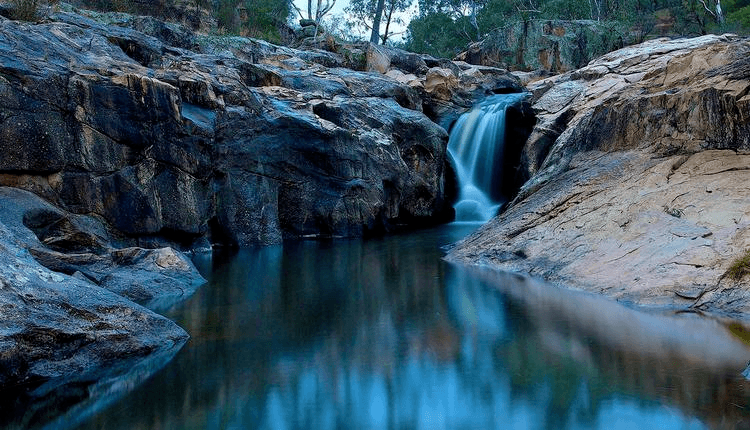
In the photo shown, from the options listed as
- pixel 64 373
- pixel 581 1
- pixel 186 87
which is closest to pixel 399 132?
pixel 186 87

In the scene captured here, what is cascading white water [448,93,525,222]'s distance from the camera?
23.8 metres

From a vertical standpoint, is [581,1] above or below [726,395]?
above

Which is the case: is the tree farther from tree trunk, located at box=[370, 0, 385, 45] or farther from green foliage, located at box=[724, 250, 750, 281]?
green foliage, located at box=[724, 250, 750, 281]

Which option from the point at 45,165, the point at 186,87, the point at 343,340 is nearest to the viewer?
the point at 343,340

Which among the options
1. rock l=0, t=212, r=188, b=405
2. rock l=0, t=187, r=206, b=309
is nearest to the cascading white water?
rock l=0, t=187, r=206, b=309

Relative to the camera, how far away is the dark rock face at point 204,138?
46.9 ft

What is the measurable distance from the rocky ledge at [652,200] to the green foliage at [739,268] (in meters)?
0.07

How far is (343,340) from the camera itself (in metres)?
7.84

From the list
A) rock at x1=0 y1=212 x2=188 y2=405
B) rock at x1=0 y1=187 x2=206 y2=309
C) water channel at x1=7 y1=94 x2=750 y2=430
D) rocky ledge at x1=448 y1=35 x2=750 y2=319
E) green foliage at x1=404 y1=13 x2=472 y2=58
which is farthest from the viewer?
green foliage at x1=404 y1=13 x2=472 y2=58

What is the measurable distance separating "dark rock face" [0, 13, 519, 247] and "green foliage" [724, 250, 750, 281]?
1291 centimetres

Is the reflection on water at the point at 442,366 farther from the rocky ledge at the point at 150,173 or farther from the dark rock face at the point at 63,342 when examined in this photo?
the rocky ledge at the point at 150,173

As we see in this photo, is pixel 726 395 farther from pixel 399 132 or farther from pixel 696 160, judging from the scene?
pixel 399 132

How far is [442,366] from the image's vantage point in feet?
21.9

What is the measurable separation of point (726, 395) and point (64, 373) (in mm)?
6129
